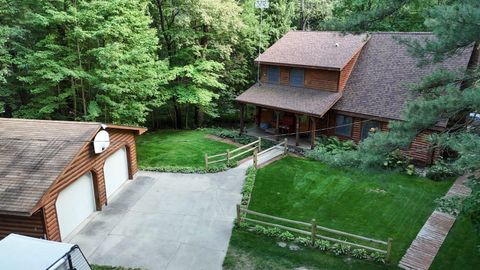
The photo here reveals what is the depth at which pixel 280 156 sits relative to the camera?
1948 cm

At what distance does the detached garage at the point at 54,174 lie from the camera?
1037cm

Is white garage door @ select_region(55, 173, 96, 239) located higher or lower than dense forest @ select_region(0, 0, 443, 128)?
lower

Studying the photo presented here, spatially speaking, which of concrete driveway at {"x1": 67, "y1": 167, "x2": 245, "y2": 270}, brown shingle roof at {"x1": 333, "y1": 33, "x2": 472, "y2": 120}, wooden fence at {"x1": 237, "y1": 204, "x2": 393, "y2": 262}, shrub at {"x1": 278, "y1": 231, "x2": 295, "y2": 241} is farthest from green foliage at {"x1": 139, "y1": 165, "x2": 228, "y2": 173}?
brown shingle roof at {"x1": 333, "y1": 33, "x2": 472, "y2": 120}

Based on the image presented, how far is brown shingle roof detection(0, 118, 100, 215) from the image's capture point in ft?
33.3

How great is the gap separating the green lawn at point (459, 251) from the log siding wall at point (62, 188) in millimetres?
11446

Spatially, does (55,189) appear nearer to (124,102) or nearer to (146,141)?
(124,102)

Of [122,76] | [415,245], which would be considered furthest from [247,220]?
[122,76]

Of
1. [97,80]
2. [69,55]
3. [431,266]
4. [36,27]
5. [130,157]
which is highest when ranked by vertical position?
[36,27]

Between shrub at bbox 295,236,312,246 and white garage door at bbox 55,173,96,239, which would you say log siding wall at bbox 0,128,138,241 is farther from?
shrub at bbox 295,236,312,246

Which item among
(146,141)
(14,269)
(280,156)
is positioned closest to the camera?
(14,269)

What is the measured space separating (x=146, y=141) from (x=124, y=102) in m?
3.99

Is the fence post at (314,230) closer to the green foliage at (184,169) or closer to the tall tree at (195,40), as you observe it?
the green foliage at (184,169)

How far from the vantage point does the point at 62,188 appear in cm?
1128

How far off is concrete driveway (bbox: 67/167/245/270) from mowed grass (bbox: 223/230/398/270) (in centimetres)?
42
